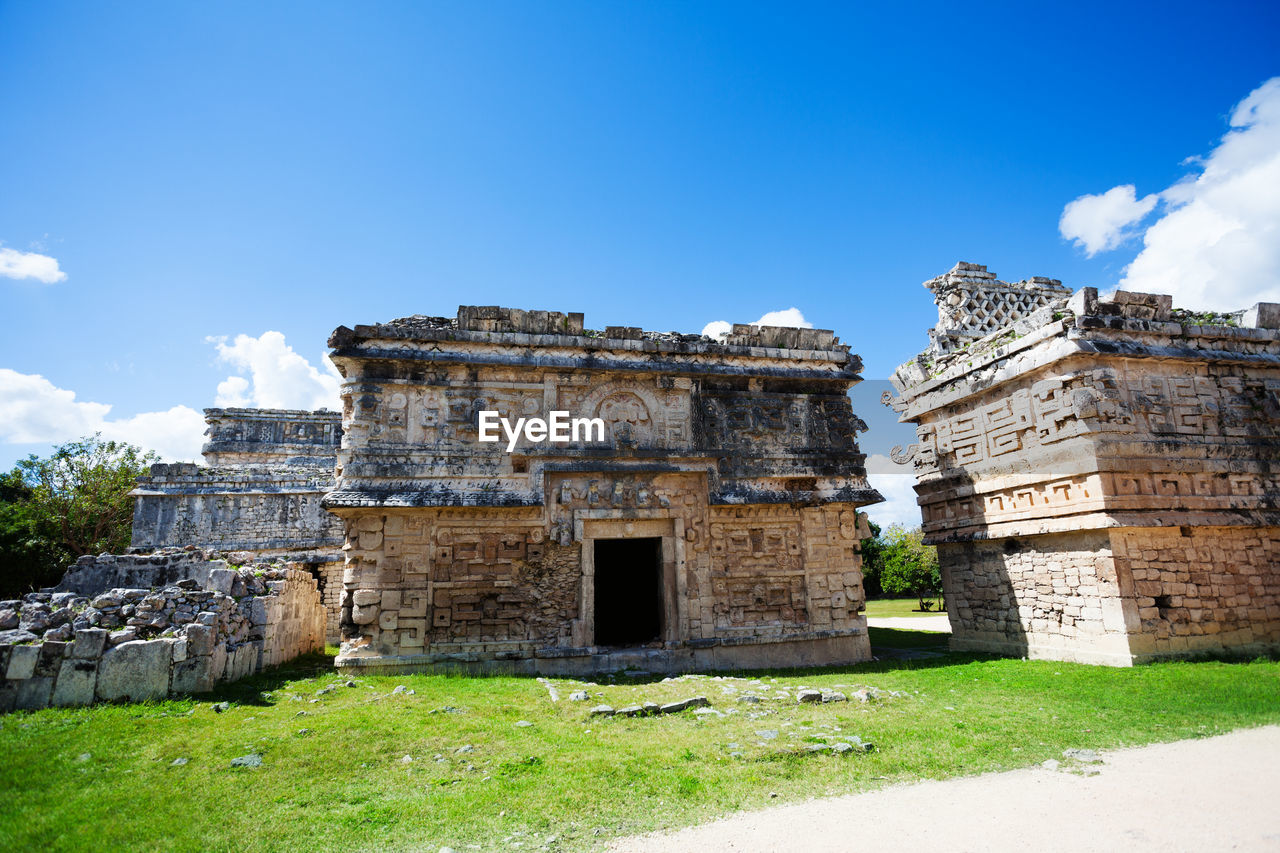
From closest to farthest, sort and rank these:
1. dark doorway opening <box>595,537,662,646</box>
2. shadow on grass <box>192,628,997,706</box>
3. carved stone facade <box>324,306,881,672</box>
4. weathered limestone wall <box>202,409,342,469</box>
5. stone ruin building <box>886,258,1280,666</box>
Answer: shadow on grass <box>192,628,997,706</box>
stone ruin building <box>886,258,1280,666</box>
carved stone facade <box>324,306,881,672</box>
dark doorway opening <box>595,537,662,646</box>
weathered limestone wall <box>202,409,342,469</box>

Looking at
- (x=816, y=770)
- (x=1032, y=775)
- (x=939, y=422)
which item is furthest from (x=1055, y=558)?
(x=816, y=770)

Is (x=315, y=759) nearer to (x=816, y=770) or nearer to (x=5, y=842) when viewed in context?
(x=5, y=842)

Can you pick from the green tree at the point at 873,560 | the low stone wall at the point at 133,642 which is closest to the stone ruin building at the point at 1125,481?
the low stone wall at the point at 133,642

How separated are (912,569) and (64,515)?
31716 mm

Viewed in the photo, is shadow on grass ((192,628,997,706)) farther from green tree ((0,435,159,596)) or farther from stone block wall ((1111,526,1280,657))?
green tree ((0,435,159,596))

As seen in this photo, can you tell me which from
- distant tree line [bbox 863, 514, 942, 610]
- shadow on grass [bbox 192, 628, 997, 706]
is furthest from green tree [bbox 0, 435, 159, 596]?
distant tree line [bbox 863, 514, 942, 610]

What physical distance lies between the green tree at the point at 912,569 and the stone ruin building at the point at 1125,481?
1720 cm

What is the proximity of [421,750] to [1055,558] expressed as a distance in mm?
9609

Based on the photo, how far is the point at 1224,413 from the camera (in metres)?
10.0

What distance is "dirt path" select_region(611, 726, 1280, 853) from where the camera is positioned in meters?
3.86

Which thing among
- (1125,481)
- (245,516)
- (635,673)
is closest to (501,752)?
(635,673)

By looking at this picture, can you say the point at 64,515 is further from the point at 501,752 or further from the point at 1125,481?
the point at 1125,481

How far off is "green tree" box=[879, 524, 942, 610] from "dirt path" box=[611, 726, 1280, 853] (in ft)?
78.1

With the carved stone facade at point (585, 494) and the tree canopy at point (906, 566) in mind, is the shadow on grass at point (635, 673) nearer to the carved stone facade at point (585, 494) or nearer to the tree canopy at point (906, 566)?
the carved stone facade at point (585, 494)
